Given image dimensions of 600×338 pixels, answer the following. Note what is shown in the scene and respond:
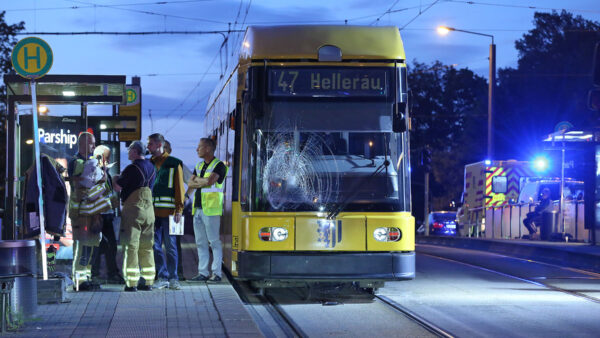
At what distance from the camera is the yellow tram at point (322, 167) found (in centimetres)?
1180

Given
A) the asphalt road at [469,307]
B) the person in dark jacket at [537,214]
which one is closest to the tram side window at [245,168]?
the asphalt road at [469,307]

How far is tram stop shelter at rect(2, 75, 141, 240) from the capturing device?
13883 millimetres

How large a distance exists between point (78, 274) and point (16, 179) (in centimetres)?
214

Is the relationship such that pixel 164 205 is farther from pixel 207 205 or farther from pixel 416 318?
pixel 416 318

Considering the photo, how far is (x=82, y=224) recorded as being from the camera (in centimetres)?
1219

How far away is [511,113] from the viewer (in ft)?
215

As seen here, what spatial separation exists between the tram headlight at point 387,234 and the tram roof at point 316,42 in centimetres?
197

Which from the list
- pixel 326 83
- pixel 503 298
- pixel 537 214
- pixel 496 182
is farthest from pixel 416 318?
pixel 496 182

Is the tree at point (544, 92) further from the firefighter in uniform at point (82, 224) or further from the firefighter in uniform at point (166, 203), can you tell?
the firefighter in uniform at point (82, 224)

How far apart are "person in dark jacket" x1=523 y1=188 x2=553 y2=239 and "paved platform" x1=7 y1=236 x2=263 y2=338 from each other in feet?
64.1

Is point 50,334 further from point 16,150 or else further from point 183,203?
point 16,150

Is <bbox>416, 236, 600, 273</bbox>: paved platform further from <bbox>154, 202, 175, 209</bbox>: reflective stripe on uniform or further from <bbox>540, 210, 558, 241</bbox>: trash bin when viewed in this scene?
<bbox>154, 202, 175, 209</bbox>: reflective stripe on uniform

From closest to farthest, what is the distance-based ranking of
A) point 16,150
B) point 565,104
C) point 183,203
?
point 183,203
point 16,150
point 565,104

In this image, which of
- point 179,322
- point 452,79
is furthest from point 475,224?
point 452,79
